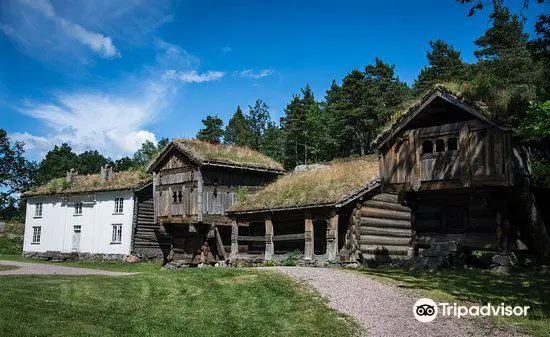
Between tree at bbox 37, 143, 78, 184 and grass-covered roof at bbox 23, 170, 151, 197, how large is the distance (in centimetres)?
4599

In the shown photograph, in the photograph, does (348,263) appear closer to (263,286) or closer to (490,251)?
(490,251)

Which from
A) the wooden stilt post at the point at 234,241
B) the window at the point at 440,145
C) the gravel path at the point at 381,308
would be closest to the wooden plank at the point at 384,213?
the window at the point at 440,145

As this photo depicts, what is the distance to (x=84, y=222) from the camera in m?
45.3

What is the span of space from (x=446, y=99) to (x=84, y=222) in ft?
115

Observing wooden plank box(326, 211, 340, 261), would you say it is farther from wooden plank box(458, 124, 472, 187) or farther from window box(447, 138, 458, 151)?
wooden plank box(458, 124, 472, 187)

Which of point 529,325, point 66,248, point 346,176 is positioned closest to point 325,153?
point 66,248

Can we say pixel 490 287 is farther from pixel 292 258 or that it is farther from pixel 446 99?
pixel 292 258

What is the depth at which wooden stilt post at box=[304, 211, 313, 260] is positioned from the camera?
90.7ft

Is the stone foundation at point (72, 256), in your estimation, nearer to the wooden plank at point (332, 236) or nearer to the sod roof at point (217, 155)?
the sod roof at point (217, 155)

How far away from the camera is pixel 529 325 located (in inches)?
461

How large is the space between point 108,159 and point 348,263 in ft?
308

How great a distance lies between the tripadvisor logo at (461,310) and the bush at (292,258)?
14232 millimetres

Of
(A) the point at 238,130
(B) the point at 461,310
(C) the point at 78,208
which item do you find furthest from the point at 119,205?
(A) the point at 238,130

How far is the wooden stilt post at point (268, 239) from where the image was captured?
29.8 m
